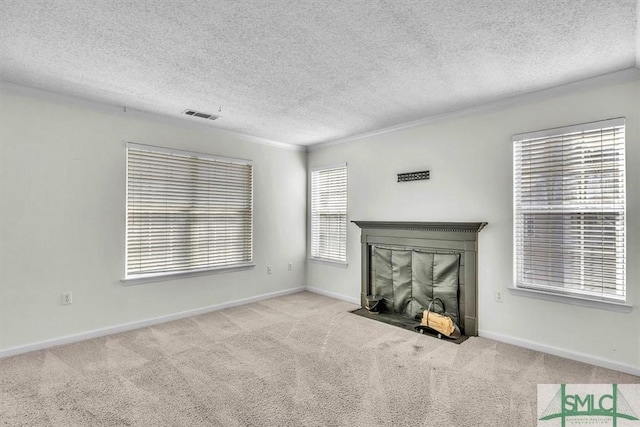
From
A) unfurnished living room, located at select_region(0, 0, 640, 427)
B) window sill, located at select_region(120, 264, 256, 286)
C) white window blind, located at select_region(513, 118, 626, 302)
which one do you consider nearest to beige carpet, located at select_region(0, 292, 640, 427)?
unfurnished living room, located at select_region(0, 0, 640, 427)

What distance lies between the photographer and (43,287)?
10.8 feet

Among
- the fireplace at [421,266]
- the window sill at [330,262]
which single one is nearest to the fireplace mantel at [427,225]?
the fireplace at [421,266]

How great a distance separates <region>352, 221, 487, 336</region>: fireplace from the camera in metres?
3.77

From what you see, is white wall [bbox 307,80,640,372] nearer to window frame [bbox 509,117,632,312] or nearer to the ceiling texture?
window frame [bbox 509,117,632,312]

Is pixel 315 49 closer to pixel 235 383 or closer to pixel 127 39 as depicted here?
pixel 127 39

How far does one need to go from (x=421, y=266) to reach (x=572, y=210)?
1.67 m

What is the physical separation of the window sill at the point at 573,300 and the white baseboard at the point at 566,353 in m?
0.45

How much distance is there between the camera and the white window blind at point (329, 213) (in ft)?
17.4

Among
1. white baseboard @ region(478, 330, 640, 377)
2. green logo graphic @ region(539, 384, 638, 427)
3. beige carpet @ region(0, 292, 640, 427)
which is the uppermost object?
white baseboard @ region(478, 330, 640, 377)

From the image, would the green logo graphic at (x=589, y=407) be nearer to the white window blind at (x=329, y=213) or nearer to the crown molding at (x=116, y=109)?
the white window blind at (x=329, y=213)

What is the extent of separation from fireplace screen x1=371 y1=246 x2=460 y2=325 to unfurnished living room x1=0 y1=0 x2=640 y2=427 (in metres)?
0.03

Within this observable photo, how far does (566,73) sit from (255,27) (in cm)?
262

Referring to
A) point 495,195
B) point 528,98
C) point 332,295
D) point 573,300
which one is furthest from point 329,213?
point 573,300

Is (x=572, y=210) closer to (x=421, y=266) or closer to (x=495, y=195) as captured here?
(x=495, y=195)
